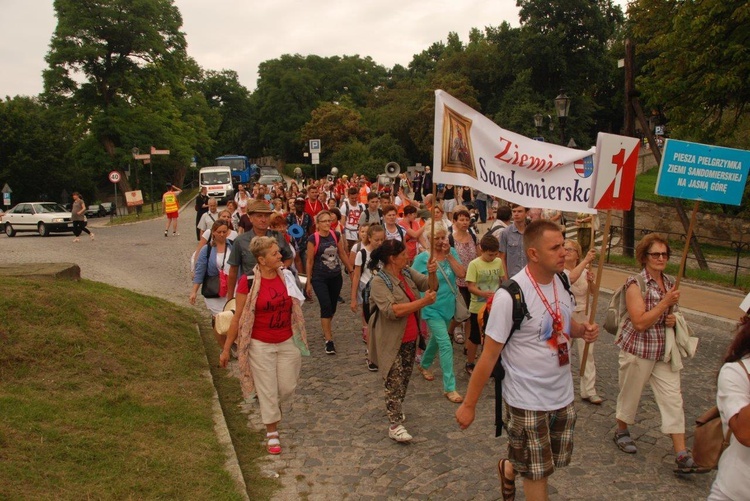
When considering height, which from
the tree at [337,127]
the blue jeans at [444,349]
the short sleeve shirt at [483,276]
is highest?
the tree at [337,127]

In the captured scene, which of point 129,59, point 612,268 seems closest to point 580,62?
point 129,59

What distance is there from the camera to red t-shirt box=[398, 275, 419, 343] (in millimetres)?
5531

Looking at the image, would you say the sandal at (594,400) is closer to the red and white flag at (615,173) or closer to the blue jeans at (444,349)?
the blue jeans at (444,349)

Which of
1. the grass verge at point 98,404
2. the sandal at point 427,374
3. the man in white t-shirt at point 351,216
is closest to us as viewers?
the grass verge at point 98,404

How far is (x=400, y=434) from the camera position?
538 cm

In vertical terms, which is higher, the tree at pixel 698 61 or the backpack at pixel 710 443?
the tree at pixel 698 61

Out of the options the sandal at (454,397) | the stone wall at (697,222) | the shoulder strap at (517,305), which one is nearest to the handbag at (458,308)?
the sandal at (454,397)

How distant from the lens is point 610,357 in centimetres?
777

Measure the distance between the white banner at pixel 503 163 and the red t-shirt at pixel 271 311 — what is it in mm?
1595

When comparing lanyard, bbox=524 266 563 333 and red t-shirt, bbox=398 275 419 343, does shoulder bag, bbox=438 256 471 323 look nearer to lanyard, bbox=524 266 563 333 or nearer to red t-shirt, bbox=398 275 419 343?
red t-shirt, bbox=398 275 419 343

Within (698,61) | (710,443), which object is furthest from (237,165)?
(710,443)

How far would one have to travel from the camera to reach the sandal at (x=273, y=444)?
5254 mm

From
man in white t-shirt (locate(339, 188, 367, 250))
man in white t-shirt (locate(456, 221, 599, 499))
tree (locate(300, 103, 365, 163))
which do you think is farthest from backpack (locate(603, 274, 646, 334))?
tree (locate(300, 103, 365, 163))

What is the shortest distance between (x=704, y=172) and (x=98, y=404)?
518 centimetres
